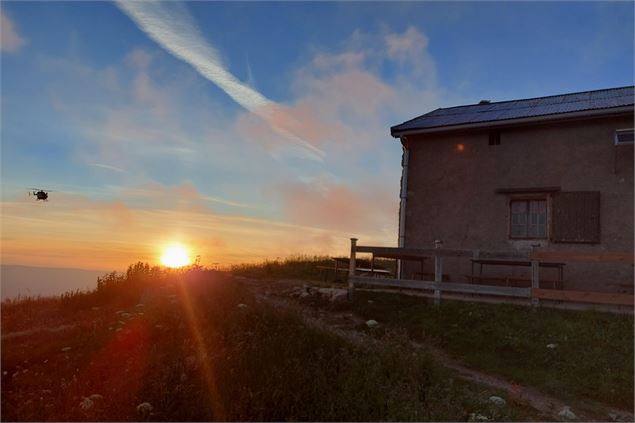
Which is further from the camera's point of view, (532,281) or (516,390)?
(532,281)

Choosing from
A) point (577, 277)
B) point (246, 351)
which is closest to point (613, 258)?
point (577, 277)

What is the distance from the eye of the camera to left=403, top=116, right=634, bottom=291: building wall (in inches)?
503

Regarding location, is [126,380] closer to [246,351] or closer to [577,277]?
[246,351]

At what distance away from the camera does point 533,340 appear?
945cm

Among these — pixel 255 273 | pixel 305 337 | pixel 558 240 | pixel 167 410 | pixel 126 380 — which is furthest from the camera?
pixel 255 273

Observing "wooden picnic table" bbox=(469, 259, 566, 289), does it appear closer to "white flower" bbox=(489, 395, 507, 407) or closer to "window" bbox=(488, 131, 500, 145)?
"window" bbox=(488, 131, 500, 145)

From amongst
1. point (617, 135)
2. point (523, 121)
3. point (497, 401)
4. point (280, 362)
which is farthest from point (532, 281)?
point (280, 362)

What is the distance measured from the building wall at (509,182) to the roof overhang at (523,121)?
30cm

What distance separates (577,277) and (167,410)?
11.9 meters

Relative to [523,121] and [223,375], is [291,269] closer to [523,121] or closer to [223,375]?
[523,121]

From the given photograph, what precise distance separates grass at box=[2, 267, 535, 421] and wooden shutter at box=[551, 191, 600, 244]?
7885 mm

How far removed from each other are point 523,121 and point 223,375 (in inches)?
471

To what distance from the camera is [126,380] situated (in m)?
5.75

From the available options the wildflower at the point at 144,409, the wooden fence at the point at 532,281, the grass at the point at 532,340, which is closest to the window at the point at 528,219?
the wooden fence at the point at 532,281
